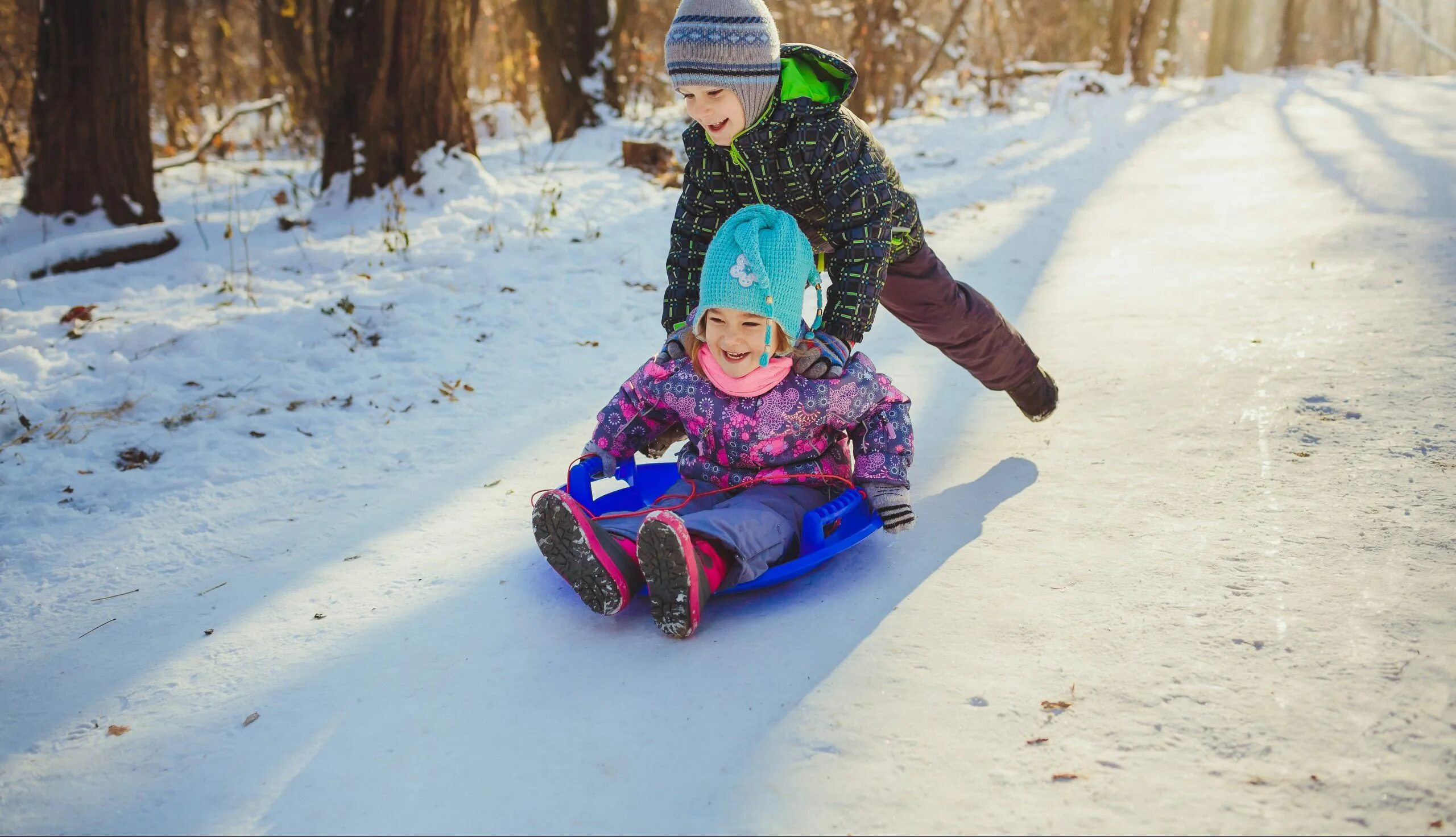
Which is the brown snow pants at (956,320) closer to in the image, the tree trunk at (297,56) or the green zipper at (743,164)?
the green zipper at (743,164)

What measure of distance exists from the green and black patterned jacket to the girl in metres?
→ 0.12

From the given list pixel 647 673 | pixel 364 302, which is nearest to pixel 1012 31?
pixel 364 302

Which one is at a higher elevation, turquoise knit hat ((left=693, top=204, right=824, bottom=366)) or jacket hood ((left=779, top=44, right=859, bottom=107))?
jacket hood ((left=779, top=44, right=859, bottom=107))

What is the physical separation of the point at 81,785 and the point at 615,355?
8.42ft

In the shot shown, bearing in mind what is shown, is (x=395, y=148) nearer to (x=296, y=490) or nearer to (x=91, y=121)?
(x=91, y=121)

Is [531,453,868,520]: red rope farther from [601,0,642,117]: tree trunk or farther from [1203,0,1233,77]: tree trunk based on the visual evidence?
[1203,0,1233,77]: tree trunk

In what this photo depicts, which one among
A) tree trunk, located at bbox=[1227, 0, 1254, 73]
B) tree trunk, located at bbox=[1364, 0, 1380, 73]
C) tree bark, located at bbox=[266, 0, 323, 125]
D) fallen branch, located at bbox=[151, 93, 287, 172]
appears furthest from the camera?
tree trunk, located at bbox=[1364, 0, 1380, 73]

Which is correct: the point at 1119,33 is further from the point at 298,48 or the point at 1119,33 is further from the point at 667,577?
the point at 667,577

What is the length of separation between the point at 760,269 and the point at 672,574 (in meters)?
0.71

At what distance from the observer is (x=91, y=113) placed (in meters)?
4.93

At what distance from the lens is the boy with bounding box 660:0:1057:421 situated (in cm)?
230

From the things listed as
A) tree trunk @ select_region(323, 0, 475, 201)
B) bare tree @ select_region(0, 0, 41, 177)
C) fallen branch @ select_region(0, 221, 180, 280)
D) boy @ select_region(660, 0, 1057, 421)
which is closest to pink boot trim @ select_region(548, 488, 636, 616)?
boy @ select_region(660, 0, 1057, 421)

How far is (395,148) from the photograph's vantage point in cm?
563

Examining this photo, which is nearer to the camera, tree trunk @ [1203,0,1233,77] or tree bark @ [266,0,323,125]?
tree bark @ [266,0,323,125]
